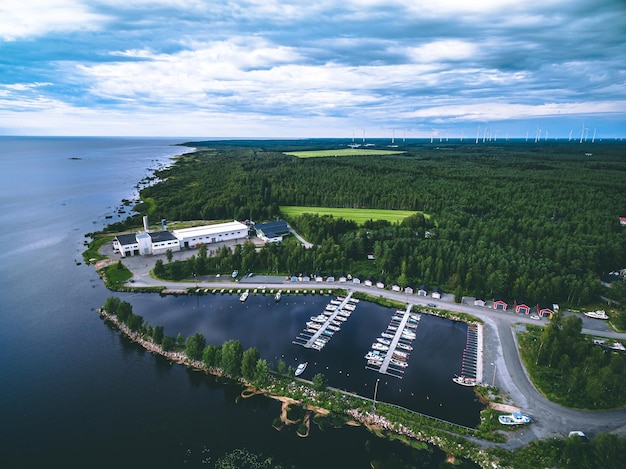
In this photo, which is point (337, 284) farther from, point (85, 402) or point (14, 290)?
point (14, 290)

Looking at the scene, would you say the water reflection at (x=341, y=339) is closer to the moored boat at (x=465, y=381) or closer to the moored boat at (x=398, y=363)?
the moored boat at (x=465, y=381)

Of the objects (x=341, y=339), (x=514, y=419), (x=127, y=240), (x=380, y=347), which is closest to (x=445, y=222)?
(x=380, y=347)

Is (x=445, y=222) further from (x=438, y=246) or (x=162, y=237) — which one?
(x=162, y=237)

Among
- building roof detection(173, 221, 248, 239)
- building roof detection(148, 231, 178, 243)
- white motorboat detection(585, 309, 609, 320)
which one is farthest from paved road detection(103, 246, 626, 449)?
building roof detection(173, 221, 248, 239)

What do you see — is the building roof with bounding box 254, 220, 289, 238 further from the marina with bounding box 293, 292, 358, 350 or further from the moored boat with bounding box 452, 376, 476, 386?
the moored boat with bounding box 452, 376, 476, 386

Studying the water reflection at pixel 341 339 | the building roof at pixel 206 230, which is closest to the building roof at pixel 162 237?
the building roof at pixel 206 230
